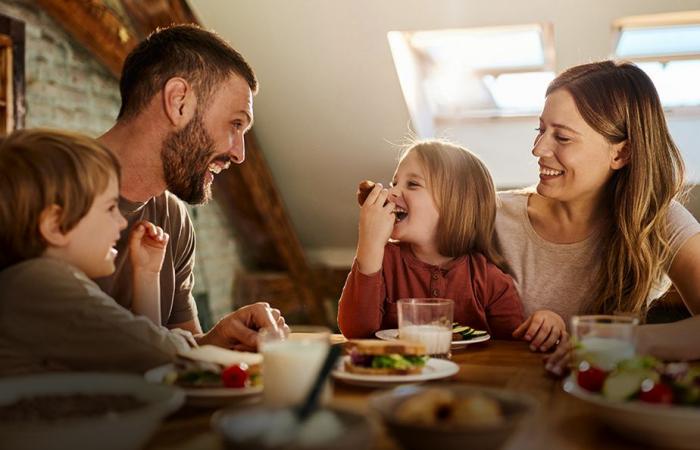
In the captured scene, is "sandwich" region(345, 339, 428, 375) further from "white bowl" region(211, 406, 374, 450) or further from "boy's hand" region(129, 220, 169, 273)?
"boy's hand" region(129, 220, 169, 273)

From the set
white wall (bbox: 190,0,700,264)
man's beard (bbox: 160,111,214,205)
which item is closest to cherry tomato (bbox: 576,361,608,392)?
man's beard (bbox: 160,111,214,205)

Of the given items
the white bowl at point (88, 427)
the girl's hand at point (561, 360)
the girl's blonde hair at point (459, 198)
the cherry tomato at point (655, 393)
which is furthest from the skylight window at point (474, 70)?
the white bowl at point (88, 427)

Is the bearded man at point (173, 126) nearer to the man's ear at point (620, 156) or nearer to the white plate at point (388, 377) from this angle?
the white plate at point (388, 377)

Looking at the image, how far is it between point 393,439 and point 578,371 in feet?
1.23

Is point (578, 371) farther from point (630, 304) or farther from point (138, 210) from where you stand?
point (138, 210)

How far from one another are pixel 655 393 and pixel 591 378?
122 millimetres

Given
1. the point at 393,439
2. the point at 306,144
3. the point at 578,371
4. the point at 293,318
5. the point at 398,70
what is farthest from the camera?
the point at 293,318

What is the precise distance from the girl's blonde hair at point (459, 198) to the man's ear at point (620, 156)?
0.38m

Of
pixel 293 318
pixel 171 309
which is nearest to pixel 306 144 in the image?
pixel 293 318

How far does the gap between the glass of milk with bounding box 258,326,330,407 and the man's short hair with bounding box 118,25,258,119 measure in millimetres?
1224

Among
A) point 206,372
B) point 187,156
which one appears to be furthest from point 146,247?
point 206,372

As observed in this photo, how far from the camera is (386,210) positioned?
2.16m

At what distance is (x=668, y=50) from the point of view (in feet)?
13.5

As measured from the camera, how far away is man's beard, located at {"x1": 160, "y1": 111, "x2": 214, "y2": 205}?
2209 mm
